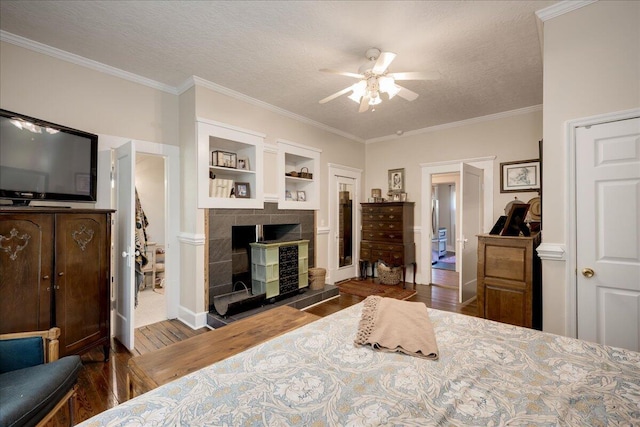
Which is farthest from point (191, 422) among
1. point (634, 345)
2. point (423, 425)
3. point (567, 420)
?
point (634, 345)

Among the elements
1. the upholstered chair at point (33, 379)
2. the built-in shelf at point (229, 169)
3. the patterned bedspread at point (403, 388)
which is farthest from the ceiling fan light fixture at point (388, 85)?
the upholstered chair at point (33, 379)

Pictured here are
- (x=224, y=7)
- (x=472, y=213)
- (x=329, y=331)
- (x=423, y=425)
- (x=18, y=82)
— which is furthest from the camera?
(x=472, y=213)

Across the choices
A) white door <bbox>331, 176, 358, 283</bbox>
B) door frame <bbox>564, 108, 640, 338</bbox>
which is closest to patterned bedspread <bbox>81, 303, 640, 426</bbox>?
door frame <bbox>564, 108, 640, 338</bbox>

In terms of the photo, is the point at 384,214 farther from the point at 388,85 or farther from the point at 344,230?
the point at 388,85

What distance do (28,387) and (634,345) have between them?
351 centimetres

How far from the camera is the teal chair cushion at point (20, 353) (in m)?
1.55

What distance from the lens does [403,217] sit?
4.80 meters

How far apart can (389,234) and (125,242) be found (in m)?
3.88

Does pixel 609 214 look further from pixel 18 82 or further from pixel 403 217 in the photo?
pixel 18 82

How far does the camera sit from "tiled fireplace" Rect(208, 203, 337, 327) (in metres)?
3.30

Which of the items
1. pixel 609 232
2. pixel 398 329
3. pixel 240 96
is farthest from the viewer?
pixel 240 96

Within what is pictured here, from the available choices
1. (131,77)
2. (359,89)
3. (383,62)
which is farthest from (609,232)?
(131,77)

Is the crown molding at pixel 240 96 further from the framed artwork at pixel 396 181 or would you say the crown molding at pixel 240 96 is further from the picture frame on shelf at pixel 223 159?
the framed artwork at pixel 396 181

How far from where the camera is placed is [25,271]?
192 centimetres
